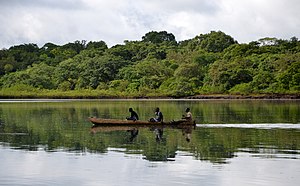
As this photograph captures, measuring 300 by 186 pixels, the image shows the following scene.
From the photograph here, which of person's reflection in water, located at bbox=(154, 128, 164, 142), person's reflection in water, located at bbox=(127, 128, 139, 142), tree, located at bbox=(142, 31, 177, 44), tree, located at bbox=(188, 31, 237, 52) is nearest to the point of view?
person's reflection in water, located at bbox=(154, 128, 164, 142)

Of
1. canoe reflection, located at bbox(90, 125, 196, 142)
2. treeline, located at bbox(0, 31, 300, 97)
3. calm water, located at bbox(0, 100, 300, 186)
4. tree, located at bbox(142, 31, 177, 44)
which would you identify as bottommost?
calm water, located at bbox(0, 100, 300, 186)

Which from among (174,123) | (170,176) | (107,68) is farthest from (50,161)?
(107,68)

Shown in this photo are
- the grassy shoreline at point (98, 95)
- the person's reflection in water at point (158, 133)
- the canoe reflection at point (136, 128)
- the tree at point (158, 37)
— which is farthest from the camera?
the tree at point (158, 37)

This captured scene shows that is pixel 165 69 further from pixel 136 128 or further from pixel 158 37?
pixel 136 128

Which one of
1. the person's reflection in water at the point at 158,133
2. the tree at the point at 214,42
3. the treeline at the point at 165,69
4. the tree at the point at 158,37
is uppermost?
the tree at the point at 158,37

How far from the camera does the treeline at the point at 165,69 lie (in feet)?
271

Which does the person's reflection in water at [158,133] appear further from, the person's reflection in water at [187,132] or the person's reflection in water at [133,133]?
the person's reflection in water at [187,132]

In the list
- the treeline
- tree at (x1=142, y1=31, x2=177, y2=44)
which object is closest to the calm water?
the treeline

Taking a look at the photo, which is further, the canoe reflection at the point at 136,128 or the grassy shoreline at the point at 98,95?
the grassy shoreline at the point at 98,95

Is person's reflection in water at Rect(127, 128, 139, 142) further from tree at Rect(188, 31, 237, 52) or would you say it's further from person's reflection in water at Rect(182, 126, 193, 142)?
tree at Rect(188, 31, 237, 52)

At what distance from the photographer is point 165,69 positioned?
309 ft

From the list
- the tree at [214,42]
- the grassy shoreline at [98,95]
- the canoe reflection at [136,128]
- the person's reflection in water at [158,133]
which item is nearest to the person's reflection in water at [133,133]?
the canoe reflection at [136,128]

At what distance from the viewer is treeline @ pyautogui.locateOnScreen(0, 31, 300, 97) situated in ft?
271

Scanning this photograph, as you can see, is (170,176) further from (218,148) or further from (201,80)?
(201,80)
